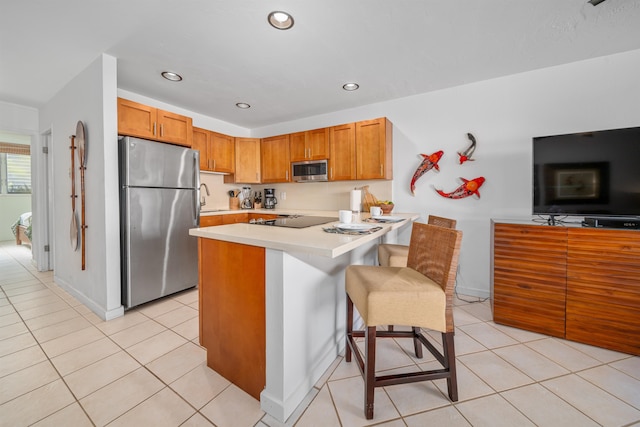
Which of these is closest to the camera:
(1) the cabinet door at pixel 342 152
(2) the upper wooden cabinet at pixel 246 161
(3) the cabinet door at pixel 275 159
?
(1) the cabinet door at pixel 342 152

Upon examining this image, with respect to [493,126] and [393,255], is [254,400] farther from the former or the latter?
[493,126]

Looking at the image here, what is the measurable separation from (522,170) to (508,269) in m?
1.12

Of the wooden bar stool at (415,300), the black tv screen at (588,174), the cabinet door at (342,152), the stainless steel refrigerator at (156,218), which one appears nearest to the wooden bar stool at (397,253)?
the wooden bar stool at (415,300)

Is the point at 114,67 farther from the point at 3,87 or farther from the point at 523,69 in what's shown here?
the point at 523,69

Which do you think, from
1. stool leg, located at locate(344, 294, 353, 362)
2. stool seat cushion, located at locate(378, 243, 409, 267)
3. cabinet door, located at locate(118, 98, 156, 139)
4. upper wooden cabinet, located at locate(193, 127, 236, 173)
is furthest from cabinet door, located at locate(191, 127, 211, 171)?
stool leg, located at locate(344, 294, 353, 362)

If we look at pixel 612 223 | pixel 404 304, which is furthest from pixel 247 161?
pixel 612 223

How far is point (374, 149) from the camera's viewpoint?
9.91ft

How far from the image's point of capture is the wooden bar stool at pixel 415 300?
1.17 metres

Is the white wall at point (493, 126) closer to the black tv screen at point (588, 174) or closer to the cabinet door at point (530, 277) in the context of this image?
the black tv screen at point (588, 174)

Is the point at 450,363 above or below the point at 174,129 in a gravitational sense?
below

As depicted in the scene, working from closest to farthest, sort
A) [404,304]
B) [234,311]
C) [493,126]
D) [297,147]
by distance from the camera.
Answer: [404,304] < [234,311] < [493,126] < [297,147]

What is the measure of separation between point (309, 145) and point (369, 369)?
291cm

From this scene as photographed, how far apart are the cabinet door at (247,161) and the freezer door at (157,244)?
119 centimetres

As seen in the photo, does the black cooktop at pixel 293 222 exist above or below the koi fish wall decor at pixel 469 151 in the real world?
below
